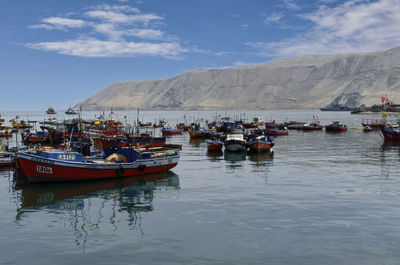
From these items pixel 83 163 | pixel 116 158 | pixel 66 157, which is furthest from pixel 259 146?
pixel 66 157

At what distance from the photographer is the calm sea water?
1711 centimetres

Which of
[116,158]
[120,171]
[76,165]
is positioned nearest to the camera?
[76,165]

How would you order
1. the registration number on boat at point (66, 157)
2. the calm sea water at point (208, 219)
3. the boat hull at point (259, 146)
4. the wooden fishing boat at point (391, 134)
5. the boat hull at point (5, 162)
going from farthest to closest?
the wooden fishing boat at point (391, 134)
the boat hull at point (259, 146)
the boat hull at point (5, 162)
the registration number on boat at point (66, 157)
the calm sea water at point (208, 219)

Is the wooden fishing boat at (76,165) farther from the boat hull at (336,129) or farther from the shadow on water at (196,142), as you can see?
the boat hull at (336,129)

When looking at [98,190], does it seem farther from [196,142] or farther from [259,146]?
[196,142]

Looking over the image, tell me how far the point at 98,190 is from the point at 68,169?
3.99 m

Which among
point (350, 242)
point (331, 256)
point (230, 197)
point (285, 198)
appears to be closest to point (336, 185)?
point (285, 198)

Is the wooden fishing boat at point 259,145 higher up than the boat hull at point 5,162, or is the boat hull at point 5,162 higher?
the wooden fishing boat at point 259,145

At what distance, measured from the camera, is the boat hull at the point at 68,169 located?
32.7m

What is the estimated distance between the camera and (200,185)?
110 ft

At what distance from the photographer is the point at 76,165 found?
3372 centimetres

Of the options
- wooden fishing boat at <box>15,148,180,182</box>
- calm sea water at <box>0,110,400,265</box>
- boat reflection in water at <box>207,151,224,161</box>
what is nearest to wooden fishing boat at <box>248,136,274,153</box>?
boat reflection in water at <box>207,151,224,161</box>

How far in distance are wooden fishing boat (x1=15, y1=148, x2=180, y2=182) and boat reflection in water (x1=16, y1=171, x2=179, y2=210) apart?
2.20 feet

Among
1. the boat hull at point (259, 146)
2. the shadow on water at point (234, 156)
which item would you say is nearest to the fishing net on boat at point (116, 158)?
the shadow on water at point (234, 156)
